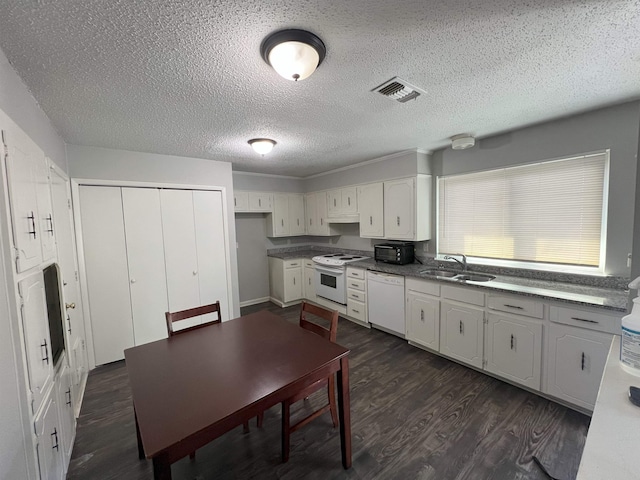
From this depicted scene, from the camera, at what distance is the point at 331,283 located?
419cm

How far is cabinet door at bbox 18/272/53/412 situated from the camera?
118 cm

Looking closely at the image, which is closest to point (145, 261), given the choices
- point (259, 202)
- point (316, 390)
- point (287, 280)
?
point (259, 202)

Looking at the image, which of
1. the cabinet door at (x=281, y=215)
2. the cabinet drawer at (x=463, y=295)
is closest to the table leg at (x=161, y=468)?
the cabinet drawer at (x=463, y=295)

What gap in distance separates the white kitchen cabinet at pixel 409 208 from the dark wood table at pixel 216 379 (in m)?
2.20

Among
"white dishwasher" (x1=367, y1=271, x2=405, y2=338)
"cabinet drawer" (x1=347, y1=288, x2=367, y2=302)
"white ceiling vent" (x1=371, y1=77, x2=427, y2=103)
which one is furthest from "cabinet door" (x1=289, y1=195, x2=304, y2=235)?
"white ceiling vent" (x1=371, y1=77, x2=427, y2=103)

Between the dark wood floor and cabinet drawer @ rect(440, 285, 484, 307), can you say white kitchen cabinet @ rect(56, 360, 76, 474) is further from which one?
cabinet drawer @ rect(440, 285, 484, 307)

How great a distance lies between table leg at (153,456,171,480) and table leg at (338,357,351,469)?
Result: 93cm

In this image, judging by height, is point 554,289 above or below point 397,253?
below

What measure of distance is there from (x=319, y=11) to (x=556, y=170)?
108 inches

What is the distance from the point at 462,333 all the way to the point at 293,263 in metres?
2.91

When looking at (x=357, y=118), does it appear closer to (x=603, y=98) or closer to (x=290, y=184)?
(x=603, y=98)

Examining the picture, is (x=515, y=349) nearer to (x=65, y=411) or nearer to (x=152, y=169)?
(x=65, y=411)

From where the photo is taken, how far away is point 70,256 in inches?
95.3

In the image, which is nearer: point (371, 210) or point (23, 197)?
point (23, 197)
